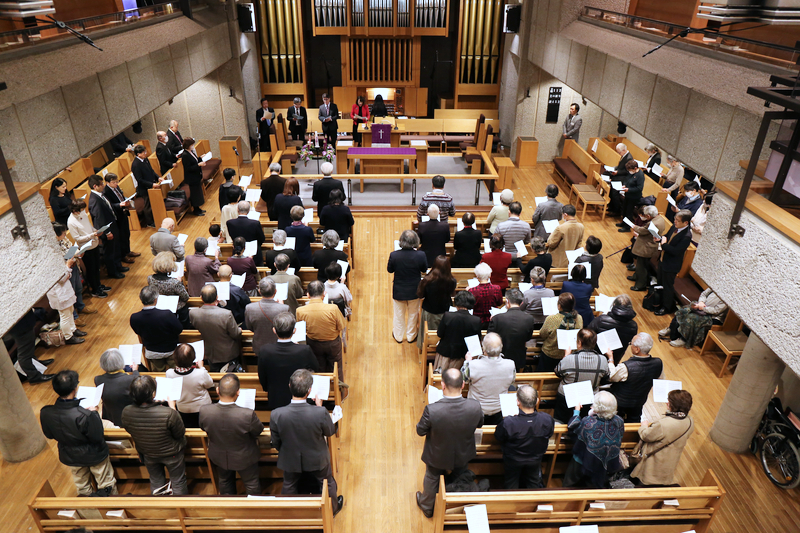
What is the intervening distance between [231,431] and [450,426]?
5.27ft

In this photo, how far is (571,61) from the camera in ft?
30.9

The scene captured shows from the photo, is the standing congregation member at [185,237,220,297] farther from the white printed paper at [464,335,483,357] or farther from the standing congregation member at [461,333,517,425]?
the standing congregation member at [461,333,517,425]

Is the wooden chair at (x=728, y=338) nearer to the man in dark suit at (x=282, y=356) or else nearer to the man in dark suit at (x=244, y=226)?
the man in dark suit at (x=282, y=356)

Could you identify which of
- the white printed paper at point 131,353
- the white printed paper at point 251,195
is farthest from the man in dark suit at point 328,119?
the white printed paper at point 131,353

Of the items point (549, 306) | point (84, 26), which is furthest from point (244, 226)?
point (549, 306)

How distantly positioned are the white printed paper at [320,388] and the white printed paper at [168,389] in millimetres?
1029

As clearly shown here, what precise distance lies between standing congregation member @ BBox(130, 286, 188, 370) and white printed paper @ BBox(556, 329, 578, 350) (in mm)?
3464

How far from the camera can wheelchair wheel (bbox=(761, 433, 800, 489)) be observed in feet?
15.4

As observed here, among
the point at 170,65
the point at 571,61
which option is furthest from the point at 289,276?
the point at 571,61

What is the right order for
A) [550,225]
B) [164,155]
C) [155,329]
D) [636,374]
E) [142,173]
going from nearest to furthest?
[636,374], [155,329], [550,225], [142,173], [164,155]

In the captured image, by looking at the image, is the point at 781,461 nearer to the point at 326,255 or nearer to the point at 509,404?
the point at 509,404

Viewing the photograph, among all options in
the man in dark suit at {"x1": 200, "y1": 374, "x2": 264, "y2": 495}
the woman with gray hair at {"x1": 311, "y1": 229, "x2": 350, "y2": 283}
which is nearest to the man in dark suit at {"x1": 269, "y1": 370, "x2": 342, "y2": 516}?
the man in dark suit at {"x1": 200, "y1": 374, "x2": 264, "y2": 495}

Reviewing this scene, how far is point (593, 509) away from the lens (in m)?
3.77

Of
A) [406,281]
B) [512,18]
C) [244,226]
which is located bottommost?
[406,281]
